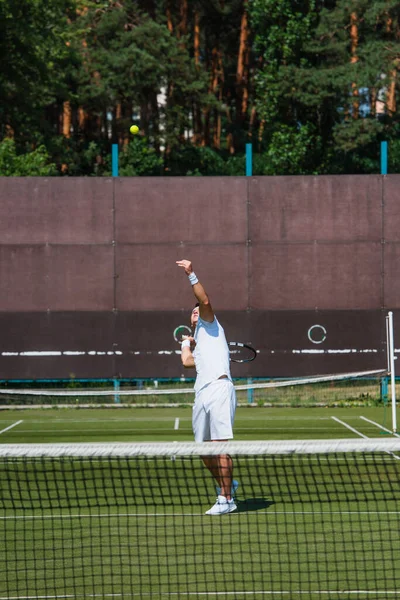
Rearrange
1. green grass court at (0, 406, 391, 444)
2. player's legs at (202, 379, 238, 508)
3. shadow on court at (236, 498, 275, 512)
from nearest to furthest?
player's legs at (202, 379, 238, 508) < shadow on court at (236, 498, 275, 512) < green grass court at (0, 406, 391, 444)

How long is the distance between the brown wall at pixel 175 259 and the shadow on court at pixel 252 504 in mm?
12081

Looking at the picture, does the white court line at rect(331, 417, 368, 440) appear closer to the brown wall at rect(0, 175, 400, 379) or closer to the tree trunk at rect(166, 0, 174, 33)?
the brown wall at rect(0, 175, 400, 379)

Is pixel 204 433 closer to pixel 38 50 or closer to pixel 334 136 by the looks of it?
pixel 38 50

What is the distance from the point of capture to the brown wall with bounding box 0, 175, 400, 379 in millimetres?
21562

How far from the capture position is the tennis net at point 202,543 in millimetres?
6285

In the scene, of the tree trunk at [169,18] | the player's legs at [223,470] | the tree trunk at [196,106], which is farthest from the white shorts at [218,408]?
the tree trunk at [169,18]

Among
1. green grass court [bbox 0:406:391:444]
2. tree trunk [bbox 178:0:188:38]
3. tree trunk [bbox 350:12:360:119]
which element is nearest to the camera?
green grass court [bbox 0:406:391:444]

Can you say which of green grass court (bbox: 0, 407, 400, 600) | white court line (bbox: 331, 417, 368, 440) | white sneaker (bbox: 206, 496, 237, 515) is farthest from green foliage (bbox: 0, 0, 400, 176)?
white sneaker (bbox: 206, 496, 237, 515)

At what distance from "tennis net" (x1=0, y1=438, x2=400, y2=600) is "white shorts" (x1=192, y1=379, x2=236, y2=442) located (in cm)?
69

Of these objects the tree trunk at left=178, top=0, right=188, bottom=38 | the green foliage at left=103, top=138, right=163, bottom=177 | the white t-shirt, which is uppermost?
the tree trunk at left=178, top=0, right=188, bottom=38

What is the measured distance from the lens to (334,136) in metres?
37.9

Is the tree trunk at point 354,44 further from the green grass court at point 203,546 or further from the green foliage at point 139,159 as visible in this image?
the green grass court at point 203,546

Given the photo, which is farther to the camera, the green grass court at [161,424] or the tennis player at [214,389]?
the green grass court at [161,424]

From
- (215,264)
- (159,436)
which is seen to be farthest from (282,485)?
(215,264)
